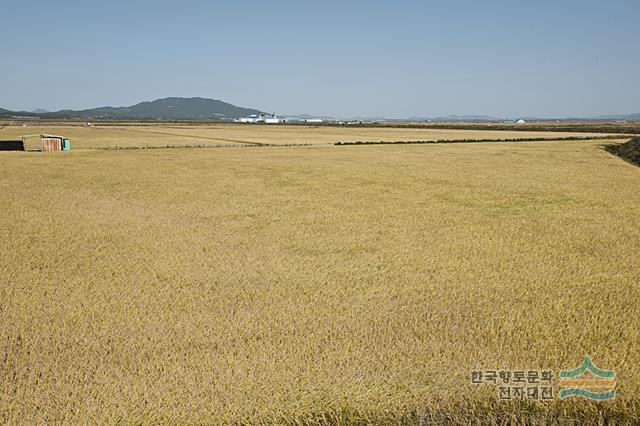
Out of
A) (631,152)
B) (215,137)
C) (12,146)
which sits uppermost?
(215,137)

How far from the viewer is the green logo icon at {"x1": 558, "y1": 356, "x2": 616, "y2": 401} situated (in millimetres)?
4547

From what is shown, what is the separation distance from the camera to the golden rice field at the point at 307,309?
4395 millimetres

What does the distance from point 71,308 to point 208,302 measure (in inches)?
75.7

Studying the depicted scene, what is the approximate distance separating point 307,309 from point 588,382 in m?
3.53

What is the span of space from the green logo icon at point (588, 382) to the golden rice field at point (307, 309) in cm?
9

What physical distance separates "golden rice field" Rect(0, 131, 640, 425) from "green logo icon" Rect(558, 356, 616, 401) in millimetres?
93

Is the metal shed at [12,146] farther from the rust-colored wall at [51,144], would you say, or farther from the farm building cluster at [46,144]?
the rust-colored wall at [51,144]

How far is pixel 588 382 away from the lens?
4707 mm

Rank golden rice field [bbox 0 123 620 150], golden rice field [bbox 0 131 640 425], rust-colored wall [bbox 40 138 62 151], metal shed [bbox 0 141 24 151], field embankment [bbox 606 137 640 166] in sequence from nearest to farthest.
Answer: golden rice field [bbox 0 131 640 425]
field embankment [bbox 606 137 640 166]
rust-colored wall [bbox 40 138 62 151]
metal shed [bbox 0 141 24 151]
golden rice field [bbox 0 123 620 150]

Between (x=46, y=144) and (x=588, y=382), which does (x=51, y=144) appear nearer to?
(x=46, y=144)

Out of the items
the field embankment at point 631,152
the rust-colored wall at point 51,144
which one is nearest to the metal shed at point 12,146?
the rust-colored wall at point 51,144

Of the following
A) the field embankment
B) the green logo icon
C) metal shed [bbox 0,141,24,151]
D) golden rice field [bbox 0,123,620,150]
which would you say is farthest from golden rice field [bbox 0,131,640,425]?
golden rice field [bbox 0,123,620,150]

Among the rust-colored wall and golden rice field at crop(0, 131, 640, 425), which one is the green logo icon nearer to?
golden rice field at crop(0, 131, 640, 425)

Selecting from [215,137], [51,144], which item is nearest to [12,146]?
[51,144]
